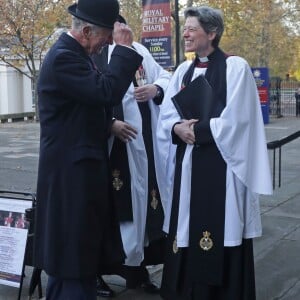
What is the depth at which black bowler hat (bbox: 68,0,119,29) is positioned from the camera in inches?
106

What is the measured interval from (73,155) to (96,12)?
2.25 ft

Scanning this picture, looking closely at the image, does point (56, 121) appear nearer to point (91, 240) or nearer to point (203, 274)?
point (91, 240)

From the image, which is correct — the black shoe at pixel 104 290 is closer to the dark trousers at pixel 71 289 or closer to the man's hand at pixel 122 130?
the dark trousers at pixel 71 289

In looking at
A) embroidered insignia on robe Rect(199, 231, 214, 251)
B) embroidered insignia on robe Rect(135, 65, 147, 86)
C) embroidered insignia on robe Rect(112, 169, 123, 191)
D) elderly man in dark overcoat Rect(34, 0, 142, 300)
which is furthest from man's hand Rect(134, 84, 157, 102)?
embroidered insignia on robe Rect(199, 231, 214, 251)

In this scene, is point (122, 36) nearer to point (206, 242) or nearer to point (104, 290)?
point (206, 242)

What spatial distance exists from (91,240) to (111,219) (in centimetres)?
25

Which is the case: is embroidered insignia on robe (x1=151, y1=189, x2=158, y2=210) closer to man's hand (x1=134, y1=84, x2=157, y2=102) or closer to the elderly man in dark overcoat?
man's hand (x1=134, y1=84, x2=157, y2=102)

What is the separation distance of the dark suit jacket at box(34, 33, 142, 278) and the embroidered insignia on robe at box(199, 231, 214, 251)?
2.40ft

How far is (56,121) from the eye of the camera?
278 centimetres

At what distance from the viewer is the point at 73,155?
2.77 m

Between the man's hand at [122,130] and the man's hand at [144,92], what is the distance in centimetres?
41

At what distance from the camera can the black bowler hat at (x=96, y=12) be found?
2.69m

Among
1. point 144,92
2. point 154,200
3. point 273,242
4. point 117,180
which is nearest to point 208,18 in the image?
point 144,92

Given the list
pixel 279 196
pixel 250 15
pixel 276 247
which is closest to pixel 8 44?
pixel 250 15
